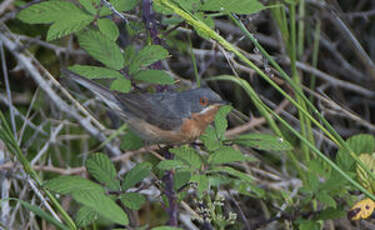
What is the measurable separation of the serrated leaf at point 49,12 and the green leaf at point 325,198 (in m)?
1.41

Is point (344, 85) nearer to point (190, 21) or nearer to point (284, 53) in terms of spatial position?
point (284, 53)

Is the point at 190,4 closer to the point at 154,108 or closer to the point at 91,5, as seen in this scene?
the point at 91,5

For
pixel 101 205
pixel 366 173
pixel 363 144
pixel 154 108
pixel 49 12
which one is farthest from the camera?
pixel 154 108

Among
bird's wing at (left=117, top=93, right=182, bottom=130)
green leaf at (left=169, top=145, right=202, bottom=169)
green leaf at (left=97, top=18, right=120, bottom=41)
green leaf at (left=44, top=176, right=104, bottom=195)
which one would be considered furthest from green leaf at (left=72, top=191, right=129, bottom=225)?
Result: bird's wing at (left=117, top=93, right=182, bottom=130)

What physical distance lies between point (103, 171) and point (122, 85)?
381 millimetres

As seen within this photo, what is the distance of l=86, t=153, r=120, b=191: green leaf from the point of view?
201 cm

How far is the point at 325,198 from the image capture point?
225 cm

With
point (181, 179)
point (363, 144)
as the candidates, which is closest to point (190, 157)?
point (181, 179)

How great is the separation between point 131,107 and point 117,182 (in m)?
0.75

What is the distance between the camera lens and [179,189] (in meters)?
2.15

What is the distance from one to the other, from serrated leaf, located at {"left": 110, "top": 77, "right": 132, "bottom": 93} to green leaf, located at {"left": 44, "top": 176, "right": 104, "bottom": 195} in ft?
1.32

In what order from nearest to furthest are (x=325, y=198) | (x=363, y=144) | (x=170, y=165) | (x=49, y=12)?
(x=170, y=165)
(x=49, y=12)
(x=325, y=198)
(x=363, y=144)

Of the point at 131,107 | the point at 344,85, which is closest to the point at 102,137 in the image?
the point at 131,107

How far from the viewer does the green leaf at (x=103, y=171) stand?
6.60 ft
